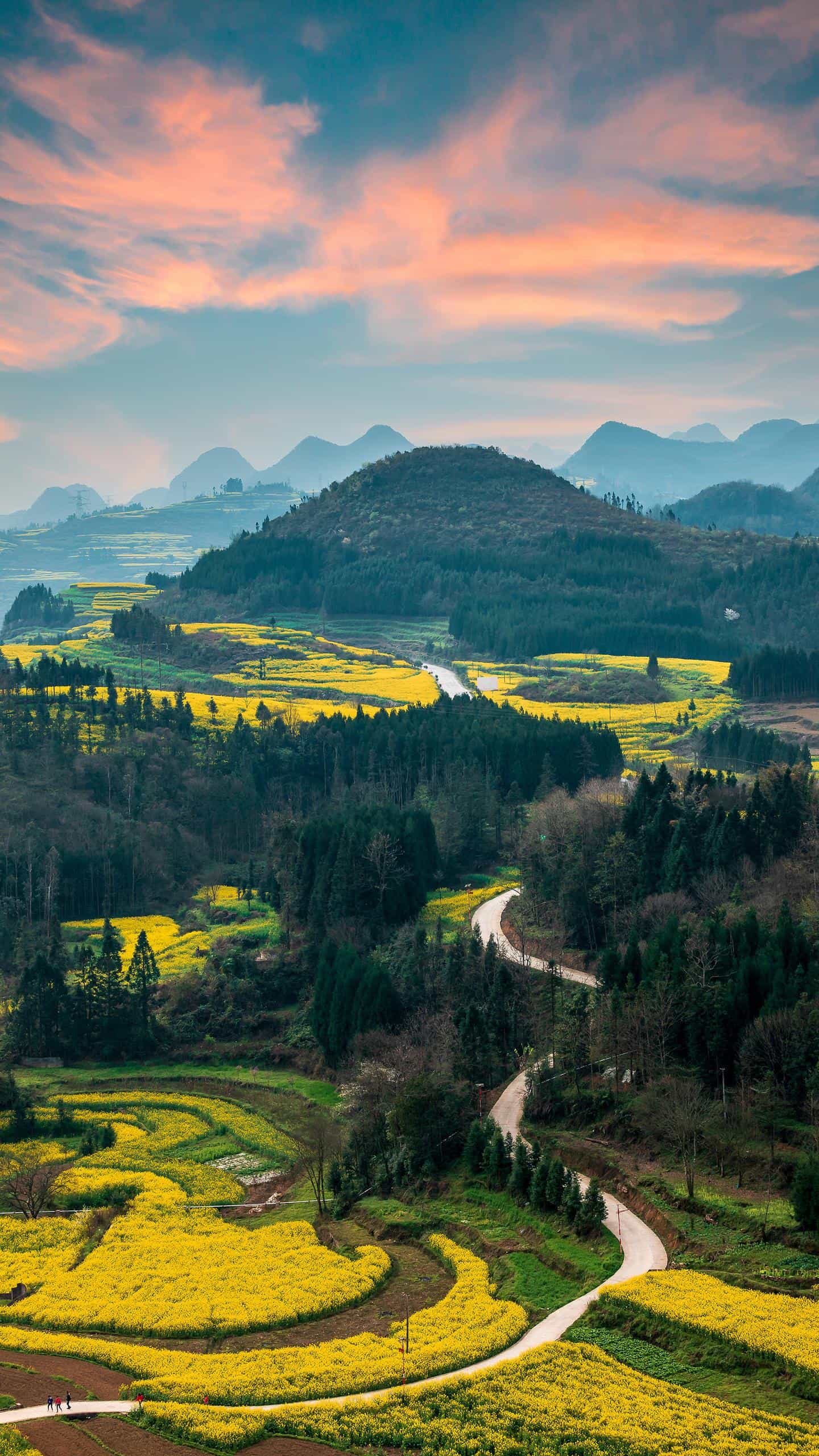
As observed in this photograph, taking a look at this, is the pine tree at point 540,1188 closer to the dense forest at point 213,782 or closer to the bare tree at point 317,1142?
the bare tree at point 317,1142

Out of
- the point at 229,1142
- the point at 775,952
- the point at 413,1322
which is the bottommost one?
the point at 229,1142

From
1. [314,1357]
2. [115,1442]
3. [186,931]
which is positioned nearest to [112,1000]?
[186,931]

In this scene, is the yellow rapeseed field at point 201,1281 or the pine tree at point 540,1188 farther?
the pine tree at point 540,1188

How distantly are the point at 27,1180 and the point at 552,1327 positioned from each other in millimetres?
37589

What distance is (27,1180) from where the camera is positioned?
77062mm

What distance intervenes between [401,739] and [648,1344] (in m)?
119

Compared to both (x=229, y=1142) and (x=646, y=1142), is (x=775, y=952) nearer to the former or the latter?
(x=646, y=1142)

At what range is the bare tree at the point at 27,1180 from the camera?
76688mm

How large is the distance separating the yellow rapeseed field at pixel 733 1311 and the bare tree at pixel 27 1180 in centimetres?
3822

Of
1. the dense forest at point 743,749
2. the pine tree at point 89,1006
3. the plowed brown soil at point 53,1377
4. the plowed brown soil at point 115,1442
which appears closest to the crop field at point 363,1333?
the plowed brown soil at point 53,1377

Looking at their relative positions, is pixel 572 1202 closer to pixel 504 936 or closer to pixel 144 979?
pixel 504 936

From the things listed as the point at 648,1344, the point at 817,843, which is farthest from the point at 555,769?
the point at 648,1344

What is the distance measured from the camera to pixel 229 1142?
89312mm

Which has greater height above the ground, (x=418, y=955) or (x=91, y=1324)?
(x=418, y=955)
